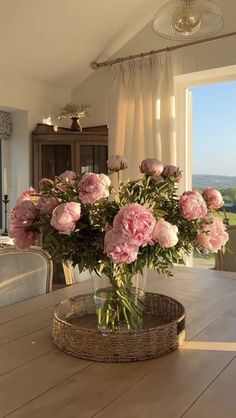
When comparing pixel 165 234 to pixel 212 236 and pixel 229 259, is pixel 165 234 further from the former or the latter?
pixel 229 259

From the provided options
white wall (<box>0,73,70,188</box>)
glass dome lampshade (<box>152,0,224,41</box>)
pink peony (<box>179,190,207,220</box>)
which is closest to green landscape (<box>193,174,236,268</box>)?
white wall (<box>0,73,70,188</box>)

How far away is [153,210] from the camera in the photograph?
108 centimetres

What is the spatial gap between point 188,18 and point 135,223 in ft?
4.40

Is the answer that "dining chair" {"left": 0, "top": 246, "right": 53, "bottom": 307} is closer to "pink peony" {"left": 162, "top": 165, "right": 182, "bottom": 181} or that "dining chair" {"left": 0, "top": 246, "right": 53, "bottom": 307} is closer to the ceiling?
"pink peony" {"left": 162, "top": 165, "right": 182, "bottom": 181}

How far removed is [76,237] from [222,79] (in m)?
2.84

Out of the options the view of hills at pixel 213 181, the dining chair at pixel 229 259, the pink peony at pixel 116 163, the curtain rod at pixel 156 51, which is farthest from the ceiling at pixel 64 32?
the pink peony at pixel 116 163

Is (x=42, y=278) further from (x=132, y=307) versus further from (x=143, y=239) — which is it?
(x=143, y=239)

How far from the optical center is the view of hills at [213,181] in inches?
141

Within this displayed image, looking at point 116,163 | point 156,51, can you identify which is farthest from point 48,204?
point 156,51

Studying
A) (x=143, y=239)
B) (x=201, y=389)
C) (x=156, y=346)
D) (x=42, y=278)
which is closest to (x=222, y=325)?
(x=156, y=346)

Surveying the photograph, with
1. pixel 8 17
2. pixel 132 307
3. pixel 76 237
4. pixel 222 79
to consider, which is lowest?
pixel 132 307

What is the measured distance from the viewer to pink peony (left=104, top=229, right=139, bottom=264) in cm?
98

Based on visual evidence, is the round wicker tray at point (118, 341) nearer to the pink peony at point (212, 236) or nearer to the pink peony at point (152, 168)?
the pink peony at point (212, 236)

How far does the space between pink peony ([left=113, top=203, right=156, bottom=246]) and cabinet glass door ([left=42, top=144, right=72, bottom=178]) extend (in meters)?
2.90
